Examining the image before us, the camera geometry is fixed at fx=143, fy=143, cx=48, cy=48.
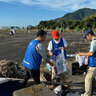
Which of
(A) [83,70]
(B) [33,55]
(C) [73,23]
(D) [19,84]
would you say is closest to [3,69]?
(D) [19,84]

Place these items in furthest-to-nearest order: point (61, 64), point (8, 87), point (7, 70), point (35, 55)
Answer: point (7, 70) < point (61, 64) < point (8, 87) < point (35, 55)

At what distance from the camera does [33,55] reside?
3.47m

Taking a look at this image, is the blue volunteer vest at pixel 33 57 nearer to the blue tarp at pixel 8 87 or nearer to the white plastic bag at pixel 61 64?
the blue tarp at pixel 8 87

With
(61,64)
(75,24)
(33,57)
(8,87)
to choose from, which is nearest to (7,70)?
(8,87)

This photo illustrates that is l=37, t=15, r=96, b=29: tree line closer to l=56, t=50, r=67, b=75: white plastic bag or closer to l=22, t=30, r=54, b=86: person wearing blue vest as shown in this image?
l=56, t=50, r=67, b=75: white plastic bag

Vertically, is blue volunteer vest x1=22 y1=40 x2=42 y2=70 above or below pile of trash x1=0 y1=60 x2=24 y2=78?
above

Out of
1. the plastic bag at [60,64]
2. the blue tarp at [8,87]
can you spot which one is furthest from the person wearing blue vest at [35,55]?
the plastic bag at [60,64]

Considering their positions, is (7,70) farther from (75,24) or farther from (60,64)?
Result: (75,24)

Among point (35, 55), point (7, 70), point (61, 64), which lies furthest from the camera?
point (7, 70)

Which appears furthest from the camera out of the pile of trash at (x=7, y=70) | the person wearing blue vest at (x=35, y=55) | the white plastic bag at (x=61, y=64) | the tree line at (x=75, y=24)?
the tree line at (x=75, y=24)

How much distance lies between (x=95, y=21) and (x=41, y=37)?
268ft

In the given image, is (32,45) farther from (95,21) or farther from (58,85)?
(95,21)

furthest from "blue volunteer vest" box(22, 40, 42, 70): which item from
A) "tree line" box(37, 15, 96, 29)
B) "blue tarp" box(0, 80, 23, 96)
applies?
"tree line" box(37, 15, 96, 29)

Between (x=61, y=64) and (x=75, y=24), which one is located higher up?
(x=75, y=24)
